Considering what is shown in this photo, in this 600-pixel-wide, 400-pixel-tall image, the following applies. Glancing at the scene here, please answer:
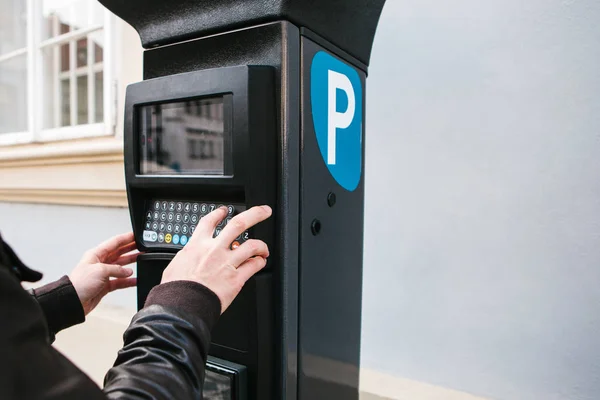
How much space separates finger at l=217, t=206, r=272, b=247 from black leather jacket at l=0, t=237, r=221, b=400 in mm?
73

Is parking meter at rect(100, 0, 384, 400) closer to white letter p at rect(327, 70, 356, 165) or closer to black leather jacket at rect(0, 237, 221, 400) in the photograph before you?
white letter p at rect(327, 70, 356, 165)

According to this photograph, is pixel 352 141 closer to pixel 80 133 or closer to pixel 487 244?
pixel 487 244

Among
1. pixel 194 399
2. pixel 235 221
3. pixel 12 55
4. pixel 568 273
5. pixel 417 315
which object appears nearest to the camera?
pixel 194 399

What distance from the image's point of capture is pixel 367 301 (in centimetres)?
144

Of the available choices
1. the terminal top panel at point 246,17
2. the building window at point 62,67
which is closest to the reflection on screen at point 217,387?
the terminal top panel at point 246,17

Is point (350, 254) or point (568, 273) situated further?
point (568, 273)

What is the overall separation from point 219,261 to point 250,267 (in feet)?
0.17

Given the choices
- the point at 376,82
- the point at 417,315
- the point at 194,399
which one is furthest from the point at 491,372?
the point at 194,399

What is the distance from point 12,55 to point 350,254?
9.26 feet

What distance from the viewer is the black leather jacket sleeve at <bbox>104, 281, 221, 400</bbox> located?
551mm

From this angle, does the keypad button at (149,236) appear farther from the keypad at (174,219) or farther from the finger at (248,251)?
the finger at (248,251)

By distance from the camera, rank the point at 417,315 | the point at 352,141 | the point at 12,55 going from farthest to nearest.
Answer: the point at 12,55 < the point at 417,315 < the point at 352,141

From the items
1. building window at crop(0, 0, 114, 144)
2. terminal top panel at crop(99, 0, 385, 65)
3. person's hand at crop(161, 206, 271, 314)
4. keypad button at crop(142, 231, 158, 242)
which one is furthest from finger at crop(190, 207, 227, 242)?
building window at crop(0, 0, 114, 144)

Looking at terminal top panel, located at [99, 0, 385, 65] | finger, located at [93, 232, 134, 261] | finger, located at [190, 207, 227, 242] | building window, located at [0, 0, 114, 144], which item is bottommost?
finger, located at [93, 232, 134, 261]
